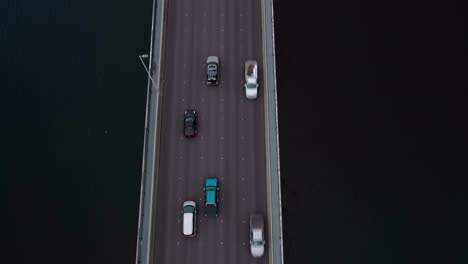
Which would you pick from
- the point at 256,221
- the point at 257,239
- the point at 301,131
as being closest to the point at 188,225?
the point at 256,221

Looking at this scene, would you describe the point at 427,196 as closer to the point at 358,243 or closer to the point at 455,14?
the point at 358,243

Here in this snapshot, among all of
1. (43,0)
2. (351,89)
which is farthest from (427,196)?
(43,0)

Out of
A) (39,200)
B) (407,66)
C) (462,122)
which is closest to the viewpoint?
(39,200)

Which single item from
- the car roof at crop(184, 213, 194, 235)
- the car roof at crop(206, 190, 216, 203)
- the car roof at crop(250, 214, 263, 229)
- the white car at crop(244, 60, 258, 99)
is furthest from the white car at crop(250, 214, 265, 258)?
the white car at crop(244, 60, 258, 99)

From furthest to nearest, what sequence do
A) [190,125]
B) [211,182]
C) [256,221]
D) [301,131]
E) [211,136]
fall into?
[301,131] < [211,136] < [190,125] < [211,182] < [256,221]

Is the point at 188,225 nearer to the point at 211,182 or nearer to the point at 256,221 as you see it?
the point at 211,182
